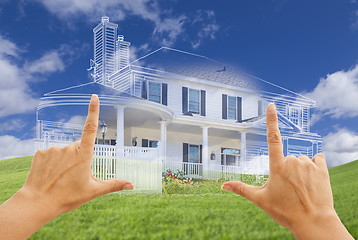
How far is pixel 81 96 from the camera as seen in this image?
40.7 feet

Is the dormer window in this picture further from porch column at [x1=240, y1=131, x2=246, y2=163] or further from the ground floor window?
the ground floor window

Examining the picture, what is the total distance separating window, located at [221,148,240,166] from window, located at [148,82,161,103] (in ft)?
16.2

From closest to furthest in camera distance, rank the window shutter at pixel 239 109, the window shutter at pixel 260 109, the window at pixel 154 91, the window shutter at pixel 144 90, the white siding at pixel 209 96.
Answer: the window shutter at pixel 144 90 < the window at pixel 154 91 < the white siding at pixel 209 96 < the window shutter at pixel 239 109 < the window shutter at pixel 260 109

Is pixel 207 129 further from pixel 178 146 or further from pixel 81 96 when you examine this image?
pixel 81 96

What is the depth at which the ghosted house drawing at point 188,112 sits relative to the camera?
48.1 ft

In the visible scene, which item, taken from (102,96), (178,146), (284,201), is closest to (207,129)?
(178,146)

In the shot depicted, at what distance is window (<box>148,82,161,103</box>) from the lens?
1631cm

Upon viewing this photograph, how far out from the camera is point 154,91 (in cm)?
1645

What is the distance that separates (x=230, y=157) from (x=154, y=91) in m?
5.83

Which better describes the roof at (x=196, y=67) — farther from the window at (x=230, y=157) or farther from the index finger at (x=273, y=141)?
the index finger at (x=273, y=141)

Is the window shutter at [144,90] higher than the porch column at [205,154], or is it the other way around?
the window shutter at [144,90]

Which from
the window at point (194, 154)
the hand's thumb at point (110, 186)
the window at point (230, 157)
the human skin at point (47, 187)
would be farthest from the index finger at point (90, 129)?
the window at point (230, 157)

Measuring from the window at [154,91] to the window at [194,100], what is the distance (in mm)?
1878

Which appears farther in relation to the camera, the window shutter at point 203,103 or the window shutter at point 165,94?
the window shutter at point 203,103
